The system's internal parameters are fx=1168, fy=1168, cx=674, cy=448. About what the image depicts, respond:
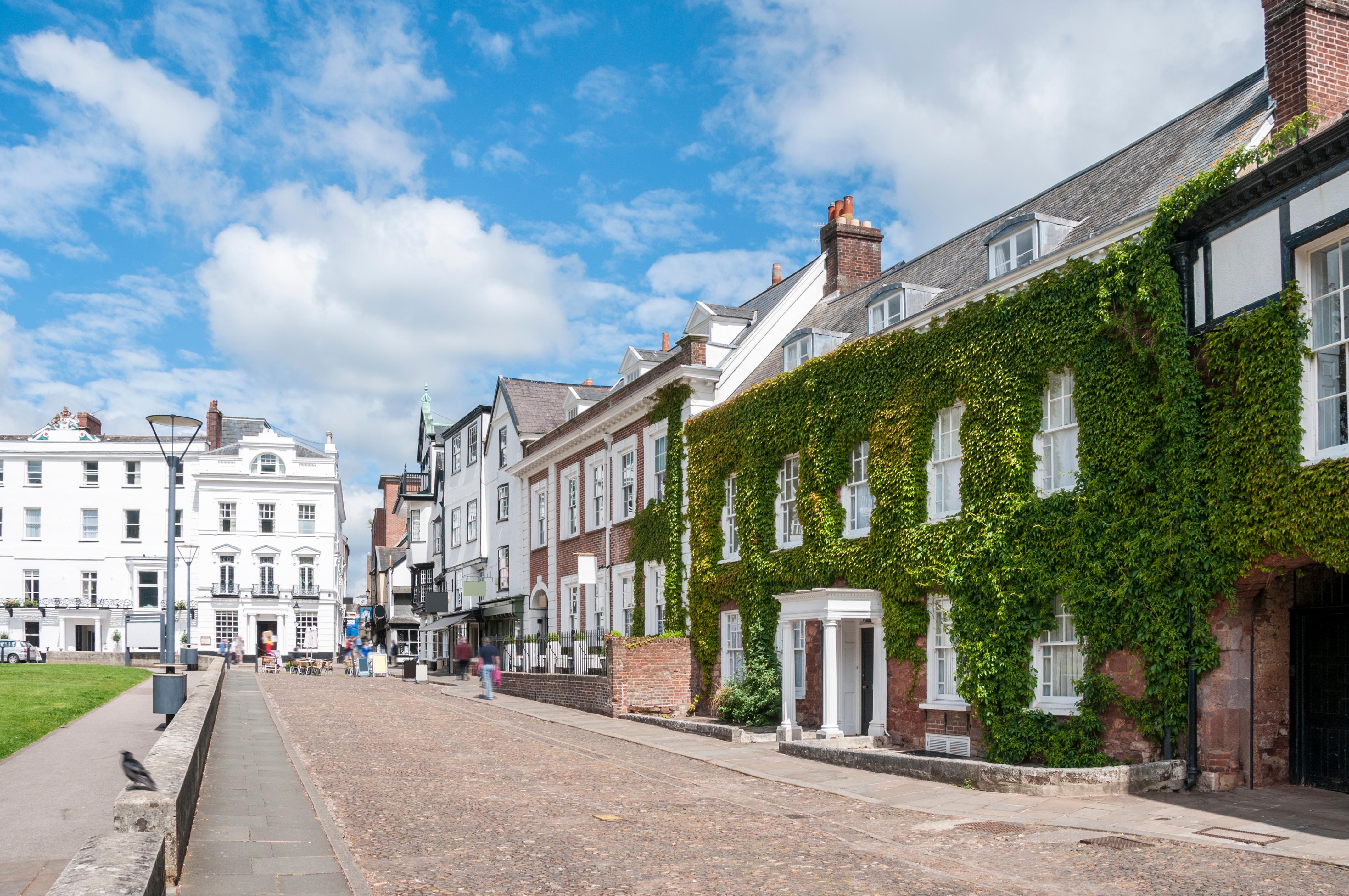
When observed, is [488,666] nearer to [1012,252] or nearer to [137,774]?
[1012,252]

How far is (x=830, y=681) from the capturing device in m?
19.4

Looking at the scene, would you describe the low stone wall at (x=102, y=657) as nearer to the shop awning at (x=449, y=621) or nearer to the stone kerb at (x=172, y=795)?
the shop awning at (x=449, y=621)

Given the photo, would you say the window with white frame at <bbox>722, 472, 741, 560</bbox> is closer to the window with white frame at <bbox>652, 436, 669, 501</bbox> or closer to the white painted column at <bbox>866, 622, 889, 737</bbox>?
the window with white frame at <bbox>652, 436, 669, 501</bbox>

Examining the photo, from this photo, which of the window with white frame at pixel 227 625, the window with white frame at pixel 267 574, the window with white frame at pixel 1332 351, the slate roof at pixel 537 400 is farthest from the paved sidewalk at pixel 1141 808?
the window with white frame at pixel 267 574

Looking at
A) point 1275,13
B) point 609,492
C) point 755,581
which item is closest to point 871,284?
point 755,581

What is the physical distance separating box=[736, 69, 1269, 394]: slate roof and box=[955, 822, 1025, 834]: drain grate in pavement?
802 cm

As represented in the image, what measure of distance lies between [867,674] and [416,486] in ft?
192

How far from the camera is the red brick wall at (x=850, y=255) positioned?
27609mm

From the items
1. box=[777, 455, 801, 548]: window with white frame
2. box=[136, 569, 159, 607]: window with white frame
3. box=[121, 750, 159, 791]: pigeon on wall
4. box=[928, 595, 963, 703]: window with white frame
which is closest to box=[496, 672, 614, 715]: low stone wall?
box=[777, 455, 801, 548]: window with white frame

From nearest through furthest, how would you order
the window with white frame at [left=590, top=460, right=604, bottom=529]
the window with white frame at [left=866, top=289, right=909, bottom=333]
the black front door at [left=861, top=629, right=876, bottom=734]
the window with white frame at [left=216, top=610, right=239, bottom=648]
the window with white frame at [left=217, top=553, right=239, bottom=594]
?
the black front door at [left=861, top=629, right=876, bottom=734] < the window with white frame at [left=866, top=289, right=909, bottom=333] < the window with white frame at [left=590, top=460, right=604, bottom=529] < the window with white frame at [left=216, top=610, right=239, bottom=648] < the window with white frame at [left=217, top=553, right=239, bottom=594]

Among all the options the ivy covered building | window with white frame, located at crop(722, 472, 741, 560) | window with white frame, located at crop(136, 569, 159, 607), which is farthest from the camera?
window with white frame, located at crop(136, 569, 159, 607)

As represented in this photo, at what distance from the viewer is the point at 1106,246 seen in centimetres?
1568

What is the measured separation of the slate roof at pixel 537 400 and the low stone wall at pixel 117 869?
31.6m

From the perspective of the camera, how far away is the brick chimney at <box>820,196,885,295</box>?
2762 cm
